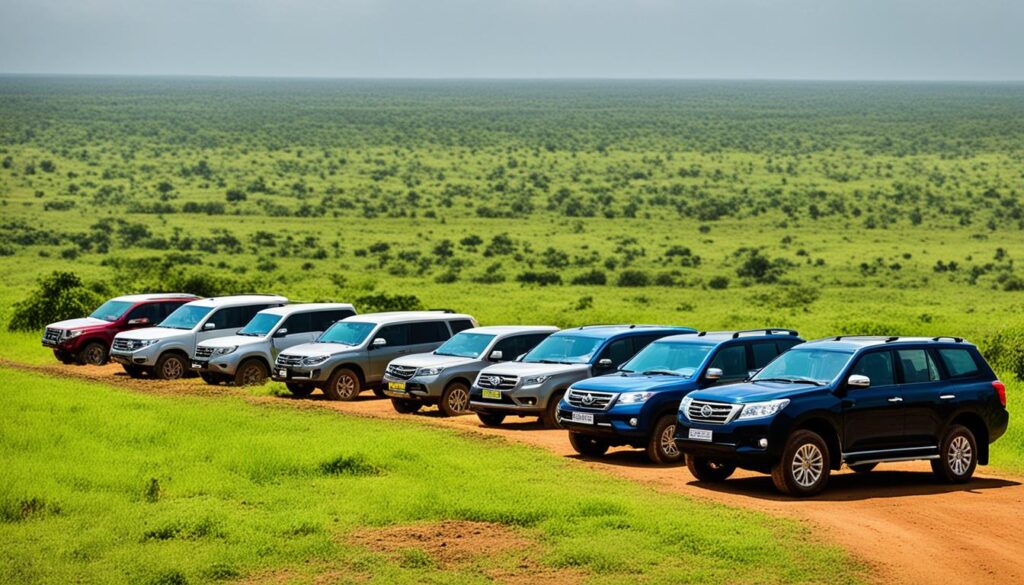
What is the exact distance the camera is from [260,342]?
29109 millimetres

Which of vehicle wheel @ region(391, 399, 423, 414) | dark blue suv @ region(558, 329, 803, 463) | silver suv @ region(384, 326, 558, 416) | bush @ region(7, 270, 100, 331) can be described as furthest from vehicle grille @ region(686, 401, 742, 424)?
bush @ region(7, 270, 100, 331)

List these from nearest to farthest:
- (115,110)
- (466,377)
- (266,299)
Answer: (466,377), (266,299), (115,110)

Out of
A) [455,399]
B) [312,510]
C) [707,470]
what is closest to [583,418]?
[707,470]

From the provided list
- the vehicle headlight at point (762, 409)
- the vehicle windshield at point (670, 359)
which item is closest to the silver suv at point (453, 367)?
the vehicle windshield at point (670, 359)

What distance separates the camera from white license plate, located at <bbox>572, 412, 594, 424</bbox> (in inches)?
742

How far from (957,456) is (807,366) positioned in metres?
2.20

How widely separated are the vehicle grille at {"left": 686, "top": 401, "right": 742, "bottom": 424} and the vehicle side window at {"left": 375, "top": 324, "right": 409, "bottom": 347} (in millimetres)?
11333

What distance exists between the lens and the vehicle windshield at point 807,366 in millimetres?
16781

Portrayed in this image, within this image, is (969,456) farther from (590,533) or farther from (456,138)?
(456,138)

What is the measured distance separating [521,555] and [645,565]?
3.78ft

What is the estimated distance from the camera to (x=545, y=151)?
492 ft

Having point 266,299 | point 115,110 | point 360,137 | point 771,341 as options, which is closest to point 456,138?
point 360,137

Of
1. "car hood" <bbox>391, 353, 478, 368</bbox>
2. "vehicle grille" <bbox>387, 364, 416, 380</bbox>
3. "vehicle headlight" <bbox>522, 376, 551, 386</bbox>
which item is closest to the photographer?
"vehicle headlight" <bbox>522, 376, 551, 386</bbox>

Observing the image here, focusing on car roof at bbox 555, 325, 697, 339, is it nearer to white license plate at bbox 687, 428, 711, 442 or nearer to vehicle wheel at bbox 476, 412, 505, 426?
vehicle wheel at bbox 476, 412, 505, 426
